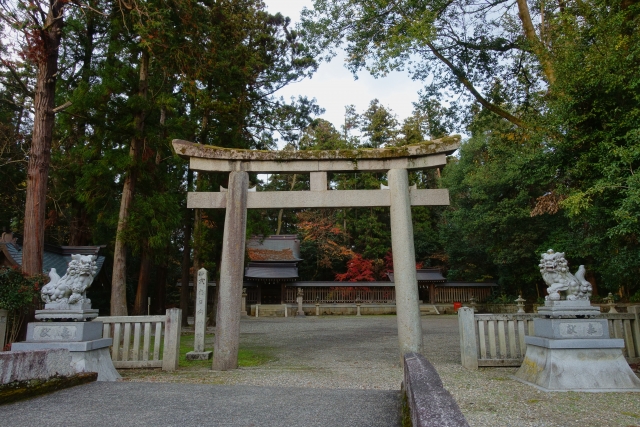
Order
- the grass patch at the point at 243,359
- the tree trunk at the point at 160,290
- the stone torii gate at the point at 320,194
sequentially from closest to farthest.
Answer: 1. the stone torii gate at the point at 320,194
2. the grass patch at the point at 243,359
3. the tree trunk at the point at 160,290

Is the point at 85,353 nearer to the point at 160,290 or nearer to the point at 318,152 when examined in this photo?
the point at 318,152

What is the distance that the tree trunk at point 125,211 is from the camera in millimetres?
10305

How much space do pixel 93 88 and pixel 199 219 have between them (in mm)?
5747

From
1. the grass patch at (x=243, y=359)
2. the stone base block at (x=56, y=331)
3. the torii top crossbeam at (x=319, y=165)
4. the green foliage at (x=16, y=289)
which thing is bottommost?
the grass patch at (x=243, y=359)

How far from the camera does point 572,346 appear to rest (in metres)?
5.55

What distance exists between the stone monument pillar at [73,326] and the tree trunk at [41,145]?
98.6 inches

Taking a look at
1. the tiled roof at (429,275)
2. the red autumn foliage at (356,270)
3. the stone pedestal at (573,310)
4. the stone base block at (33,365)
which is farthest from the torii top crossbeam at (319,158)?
the red autumn foliage at (356,270)

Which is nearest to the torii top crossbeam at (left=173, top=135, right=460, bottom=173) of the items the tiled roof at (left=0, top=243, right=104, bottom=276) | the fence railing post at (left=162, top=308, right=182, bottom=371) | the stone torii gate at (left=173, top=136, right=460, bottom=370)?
the stone torii gate at (left=173, top=136, right=460, bottom=370)

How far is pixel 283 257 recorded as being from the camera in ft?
101

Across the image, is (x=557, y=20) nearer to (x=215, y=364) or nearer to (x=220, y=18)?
(x=215, y=364)

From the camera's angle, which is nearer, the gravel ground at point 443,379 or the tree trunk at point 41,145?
the gravel ground at point 443,379

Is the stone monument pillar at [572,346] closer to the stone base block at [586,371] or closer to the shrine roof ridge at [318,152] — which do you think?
the stone base block at [586,371]

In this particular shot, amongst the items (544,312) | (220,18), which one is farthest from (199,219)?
(544,312)

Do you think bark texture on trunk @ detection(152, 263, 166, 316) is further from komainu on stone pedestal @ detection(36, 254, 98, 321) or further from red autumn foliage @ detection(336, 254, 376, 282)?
red autumn foliage @ detection(336, 254, 376, 282)
